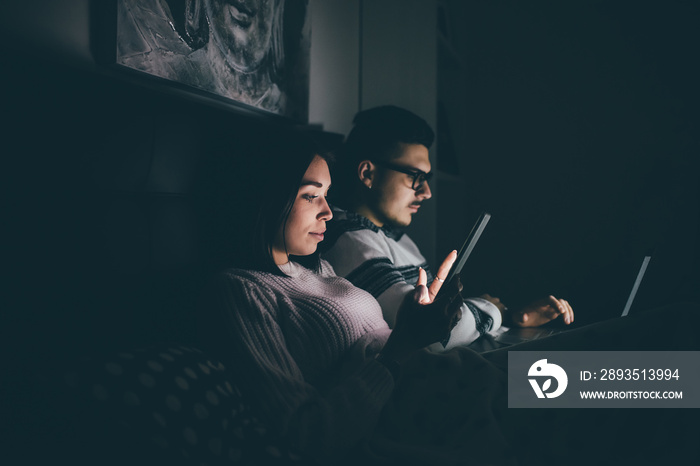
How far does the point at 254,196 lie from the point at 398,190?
1.70 ft

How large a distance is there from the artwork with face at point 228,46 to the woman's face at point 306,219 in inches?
15.0

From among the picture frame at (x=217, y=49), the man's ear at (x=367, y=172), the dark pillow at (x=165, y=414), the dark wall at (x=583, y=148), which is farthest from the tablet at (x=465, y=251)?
the dark wall at (x=583, y=148)

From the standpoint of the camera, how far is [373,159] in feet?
4.87

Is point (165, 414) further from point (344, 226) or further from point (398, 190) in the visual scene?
point (398, 190)

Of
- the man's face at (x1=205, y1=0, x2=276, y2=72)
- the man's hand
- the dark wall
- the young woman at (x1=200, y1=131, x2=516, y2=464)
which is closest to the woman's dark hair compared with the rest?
the young woman at (x1=200, y1=131, x2=516, y2=464)

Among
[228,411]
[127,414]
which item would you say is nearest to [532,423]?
[228,411]

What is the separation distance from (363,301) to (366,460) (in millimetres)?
353

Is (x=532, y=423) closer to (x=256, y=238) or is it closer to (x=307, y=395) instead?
(x=307, y=395)

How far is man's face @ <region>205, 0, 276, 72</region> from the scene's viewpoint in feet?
4.18

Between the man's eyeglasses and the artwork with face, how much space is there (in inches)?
15.8

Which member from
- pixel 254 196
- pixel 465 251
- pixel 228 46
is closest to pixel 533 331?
pixel 465 251

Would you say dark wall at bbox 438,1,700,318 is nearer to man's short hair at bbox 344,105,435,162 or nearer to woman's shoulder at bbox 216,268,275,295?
man's short hair at bbox 344,105,435,162

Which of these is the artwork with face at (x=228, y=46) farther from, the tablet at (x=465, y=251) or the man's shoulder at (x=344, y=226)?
the tablet at (x=465, y=251)

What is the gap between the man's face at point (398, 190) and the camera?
57.9 inches
